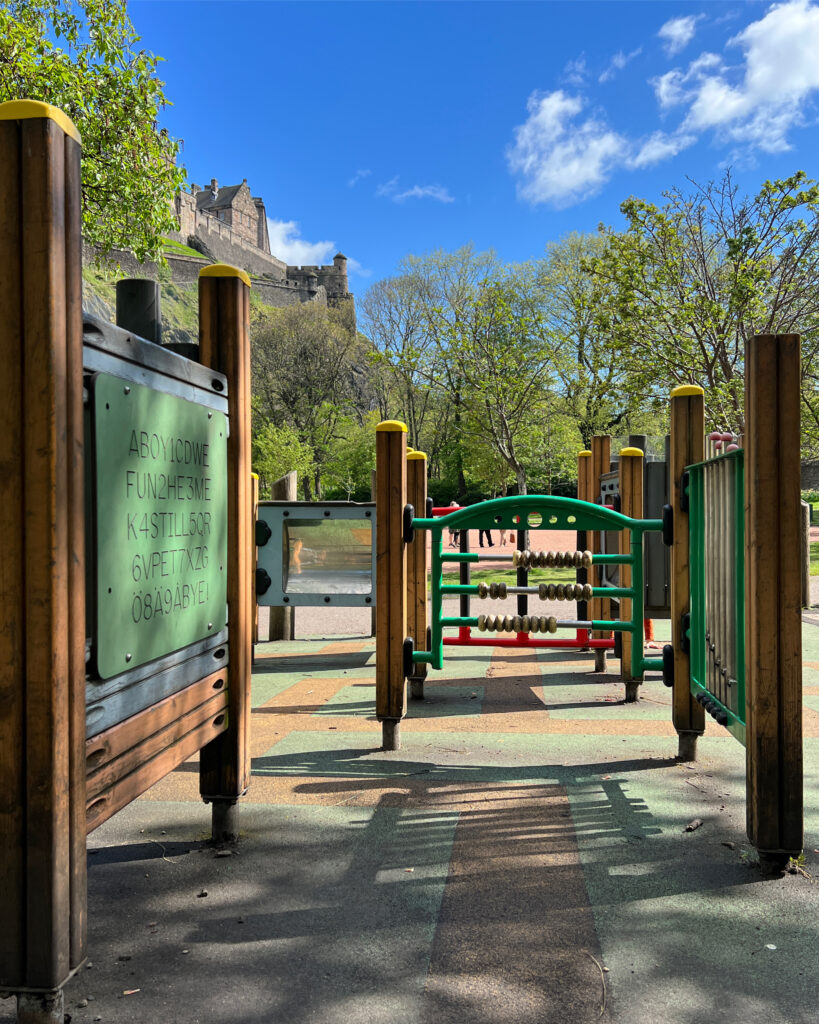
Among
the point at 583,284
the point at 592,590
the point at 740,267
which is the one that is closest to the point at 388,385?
the point at 583,284

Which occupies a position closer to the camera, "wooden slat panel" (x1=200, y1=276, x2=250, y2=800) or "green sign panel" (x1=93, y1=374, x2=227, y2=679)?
"green sign panel" (x1=93, y1=374, x2=227, y2=679)

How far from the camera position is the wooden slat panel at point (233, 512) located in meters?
2.90

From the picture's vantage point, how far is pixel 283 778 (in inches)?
149

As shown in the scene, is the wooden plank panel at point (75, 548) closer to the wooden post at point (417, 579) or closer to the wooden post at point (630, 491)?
the wooden post at point (417, 579)

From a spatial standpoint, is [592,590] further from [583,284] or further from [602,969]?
[583,284]

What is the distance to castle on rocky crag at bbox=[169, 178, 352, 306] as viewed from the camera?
86812 mm

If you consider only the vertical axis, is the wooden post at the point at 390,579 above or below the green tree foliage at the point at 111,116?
below

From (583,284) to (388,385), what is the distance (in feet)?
44.0

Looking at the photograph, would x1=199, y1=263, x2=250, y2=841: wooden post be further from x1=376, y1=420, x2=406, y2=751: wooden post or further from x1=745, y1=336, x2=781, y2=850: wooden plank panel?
x1=745, y1=336, x2=781, y2=850: wooden plank panel

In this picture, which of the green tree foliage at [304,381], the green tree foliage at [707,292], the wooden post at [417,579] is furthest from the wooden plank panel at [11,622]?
the green tree foliage at [304,381]

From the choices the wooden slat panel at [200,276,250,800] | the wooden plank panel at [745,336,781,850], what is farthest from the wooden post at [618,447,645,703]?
the wooden slat panel at [200,276,250,800]

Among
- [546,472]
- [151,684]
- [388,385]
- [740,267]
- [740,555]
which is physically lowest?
[151,684]

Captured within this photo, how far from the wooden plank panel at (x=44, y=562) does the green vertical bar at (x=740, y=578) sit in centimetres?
224

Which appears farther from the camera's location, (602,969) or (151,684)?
(151,684)
